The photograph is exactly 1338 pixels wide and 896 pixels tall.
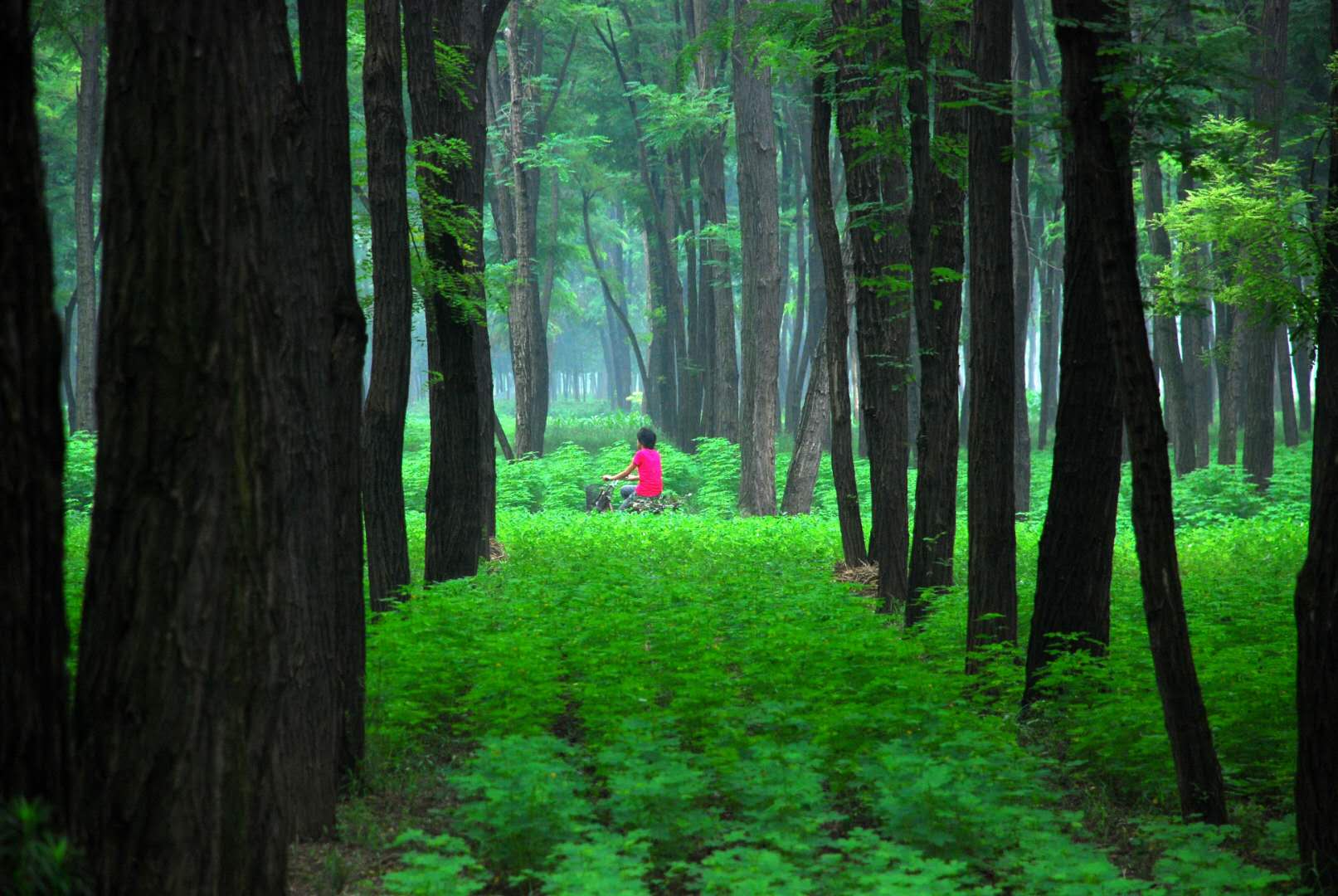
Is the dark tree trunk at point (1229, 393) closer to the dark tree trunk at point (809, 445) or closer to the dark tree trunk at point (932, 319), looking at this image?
the dark tree trunk at point (809, 445)

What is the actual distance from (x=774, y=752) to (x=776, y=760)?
5.7 inches

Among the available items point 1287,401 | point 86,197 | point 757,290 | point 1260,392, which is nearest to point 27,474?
point 757,290

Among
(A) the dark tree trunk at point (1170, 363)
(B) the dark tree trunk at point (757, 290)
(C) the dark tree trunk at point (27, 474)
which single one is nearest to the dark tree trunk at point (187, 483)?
(C) the dark tree trunk at point (27, 474)

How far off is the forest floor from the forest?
0.04 meters

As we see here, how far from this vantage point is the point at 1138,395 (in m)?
5.68

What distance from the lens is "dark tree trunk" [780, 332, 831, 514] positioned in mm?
20797

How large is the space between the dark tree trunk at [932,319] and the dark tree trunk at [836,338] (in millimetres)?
2674

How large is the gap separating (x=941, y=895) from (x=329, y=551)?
319cm

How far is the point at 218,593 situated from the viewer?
3805 mm

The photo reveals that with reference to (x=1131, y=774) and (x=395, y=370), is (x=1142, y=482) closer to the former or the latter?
(x=1131, y=774)

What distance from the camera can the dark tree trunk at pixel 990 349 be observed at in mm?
9141

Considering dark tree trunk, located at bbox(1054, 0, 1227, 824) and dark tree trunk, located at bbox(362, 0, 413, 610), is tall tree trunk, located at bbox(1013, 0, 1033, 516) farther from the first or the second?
dark tree trunk, located at bbox(1054, 0, 1227, 824)

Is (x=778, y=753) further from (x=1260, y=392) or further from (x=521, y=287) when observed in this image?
(x=521, y=287)

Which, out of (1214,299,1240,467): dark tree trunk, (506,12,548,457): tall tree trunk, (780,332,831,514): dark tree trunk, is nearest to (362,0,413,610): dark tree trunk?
(780,332,831,514): dark tree trunk
